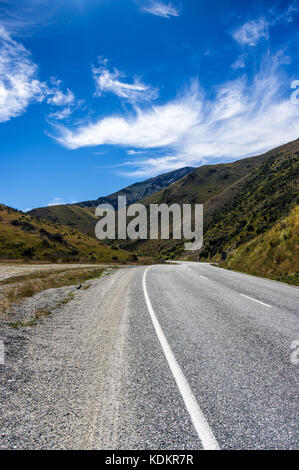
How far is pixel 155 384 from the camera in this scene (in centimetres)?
363

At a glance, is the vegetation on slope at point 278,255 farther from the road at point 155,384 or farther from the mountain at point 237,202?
the road at point 155,384

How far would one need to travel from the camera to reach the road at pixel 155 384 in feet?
8.55

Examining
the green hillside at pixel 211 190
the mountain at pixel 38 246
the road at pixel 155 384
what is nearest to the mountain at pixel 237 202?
the green hillside at pixel 211 190

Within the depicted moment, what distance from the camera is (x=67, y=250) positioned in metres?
60.4

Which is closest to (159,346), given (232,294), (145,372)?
(145,372)

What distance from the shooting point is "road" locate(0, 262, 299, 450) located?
2607mm

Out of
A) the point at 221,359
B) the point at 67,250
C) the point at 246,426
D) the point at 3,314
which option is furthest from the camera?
the point at 67,250

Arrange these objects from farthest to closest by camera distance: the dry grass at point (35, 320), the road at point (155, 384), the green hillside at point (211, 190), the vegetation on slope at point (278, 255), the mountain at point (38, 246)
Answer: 1. the green hillside at point (211, 190)
2. the mountain at point (38, 246)
3. the vegetation on slope at point (278, 255)
4. the dry grass at point (35, 320)
5. the road at point (155, 384)

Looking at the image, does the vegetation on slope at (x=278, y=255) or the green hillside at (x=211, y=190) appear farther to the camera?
the green hillside at (x=211, y=190)

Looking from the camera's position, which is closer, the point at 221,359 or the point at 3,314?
the point at 221,359

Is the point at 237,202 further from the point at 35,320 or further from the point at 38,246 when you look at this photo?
the point at 35,320

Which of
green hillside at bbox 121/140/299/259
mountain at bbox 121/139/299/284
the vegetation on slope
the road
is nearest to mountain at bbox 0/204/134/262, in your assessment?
mountain at bbox 121/139/299/284

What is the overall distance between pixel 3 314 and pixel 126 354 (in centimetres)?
505
